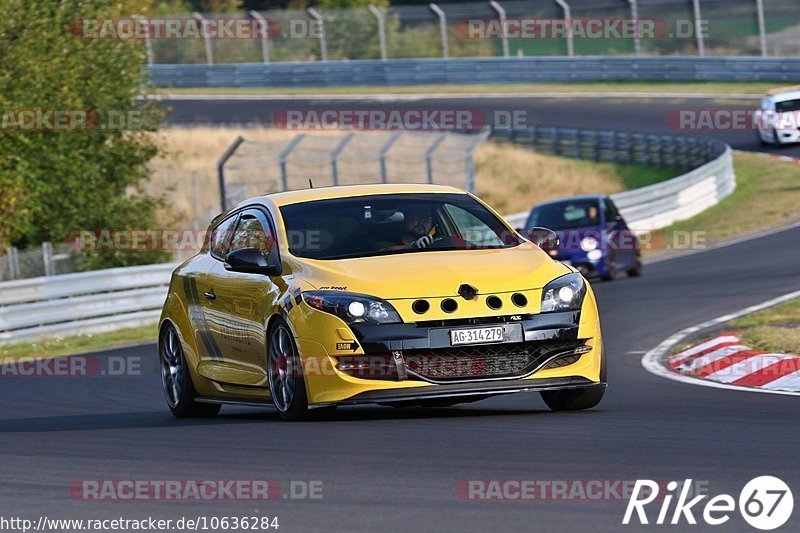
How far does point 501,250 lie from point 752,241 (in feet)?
61.0

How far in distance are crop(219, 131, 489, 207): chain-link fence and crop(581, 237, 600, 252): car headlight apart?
21.4 ft

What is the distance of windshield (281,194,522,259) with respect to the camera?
1005cm

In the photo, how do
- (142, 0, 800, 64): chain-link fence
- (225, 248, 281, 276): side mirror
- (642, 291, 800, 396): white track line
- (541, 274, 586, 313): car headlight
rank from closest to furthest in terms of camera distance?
(541, 274, 586, 313): car headlight, (225, 248, 281, 276): side mirror, (642, 291, 800, 396): white track line, (142, 0, 800, 64): chain-link fence

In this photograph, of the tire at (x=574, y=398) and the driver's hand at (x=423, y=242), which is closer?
the tire at (x=574, y=398)

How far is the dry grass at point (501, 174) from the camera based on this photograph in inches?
Result: 1572

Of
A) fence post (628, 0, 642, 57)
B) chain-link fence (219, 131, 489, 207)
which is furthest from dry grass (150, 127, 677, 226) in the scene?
fence post (628, 0, 642, 57)

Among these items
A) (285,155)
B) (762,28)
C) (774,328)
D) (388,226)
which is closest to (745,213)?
(285,155)

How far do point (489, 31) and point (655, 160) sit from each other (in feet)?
50.7

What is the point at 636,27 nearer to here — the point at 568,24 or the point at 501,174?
the point at 568,24

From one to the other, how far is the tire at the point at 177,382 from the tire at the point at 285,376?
5.17 ft

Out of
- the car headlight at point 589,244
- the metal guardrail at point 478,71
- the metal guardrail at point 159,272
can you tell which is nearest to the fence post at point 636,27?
the metal guardrail at point 478,71

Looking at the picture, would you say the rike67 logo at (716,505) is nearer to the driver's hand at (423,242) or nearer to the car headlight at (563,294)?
the car headlight at (563,294)

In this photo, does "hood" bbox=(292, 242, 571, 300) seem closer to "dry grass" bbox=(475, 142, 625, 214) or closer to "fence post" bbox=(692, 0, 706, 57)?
"dry grass" bbox=(475, 142, 625, 214)

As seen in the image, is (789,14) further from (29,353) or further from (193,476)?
(193,476)
